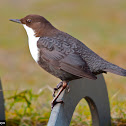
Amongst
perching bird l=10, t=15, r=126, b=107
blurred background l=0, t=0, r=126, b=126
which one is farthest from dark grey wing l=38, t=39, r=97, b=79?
blurred background l=0, t=0, r=126, b=126

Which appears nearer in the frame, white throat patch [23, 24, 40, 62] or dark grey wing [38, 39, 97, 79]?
dark grey wing [38, 39, 97, 79]

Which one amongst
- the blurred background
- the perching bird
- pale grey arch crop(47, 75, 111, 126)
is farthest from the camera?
the blurred background

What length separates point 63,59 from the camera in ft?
10.2

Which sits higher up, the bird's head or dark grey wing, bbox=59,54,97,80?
the bird's head

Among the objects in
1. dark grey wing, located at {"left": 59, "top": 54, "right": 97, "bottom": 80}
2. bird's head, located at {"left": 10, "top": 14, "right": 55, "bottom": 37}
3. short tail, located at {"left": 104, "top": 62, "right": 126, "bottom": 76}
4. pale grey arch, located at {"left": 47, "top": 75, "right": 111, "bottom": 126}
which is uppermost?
bird's head, located at {"left": 10, "top": 14, "right": 55, "bottom": 37}

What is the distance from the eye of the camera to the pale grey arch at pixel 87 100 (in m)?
2.83

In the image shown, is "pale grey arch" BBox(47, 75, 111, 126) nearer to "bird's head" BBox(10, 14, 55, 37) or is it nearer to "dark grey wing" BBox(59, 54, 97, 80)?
"dark grey wing" BBox(59, 54, 97, 80)

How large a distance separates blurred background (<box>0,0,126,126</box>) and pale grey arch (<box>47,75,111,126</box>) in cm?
41

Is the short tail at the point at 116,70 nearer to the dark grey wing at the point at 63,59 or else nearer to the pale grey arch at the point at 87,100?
the dark grey wing at the point at 63,59

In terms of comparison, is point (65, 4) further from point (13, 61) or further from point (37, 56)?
point (37, 56)

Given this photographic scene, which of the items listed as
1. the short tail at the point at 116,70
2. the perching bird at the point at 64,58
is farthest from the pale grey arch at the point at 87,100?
the short tail at the point at 116,70

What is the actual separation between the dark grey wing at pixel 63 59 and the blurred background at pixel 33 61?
1.15 meters

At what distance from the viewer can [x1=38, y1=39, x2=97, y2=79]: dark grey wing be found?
303cm

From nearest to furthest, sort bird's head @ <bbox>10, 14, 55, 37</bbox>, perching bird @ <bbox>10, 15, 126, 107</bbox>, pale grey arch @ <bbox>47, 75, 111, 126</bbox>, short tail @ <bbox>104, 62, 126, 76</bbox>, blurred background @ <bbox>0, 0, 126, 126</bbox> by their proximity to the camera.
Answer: pale grey arch @ <bbox>47, 75, 111, 126</bbox>
short tail @ <bbox>104, 62, 126, 76</bbox>
perching bird @ <bbox>10, 15, 126, 107</bbox>
bird's head @ <bbox>10, 14, 55, 37</bbox>
blurred background @ <bbox>0, 0, 126, 126</bbox>
